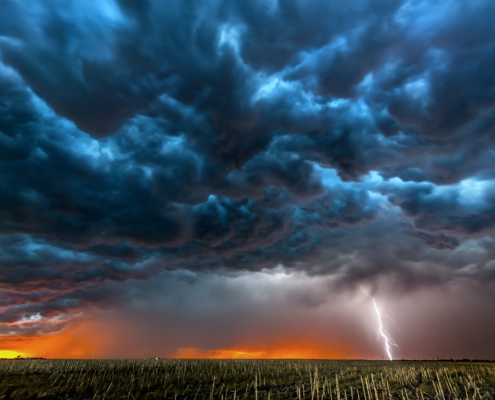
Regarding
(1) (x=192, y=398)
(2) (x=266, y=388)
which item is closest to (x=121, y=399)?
(1) (x=192, y=398)

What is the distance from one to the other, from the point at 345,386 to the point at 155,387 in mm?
20713

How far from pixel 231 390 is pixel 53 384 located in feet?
64.8

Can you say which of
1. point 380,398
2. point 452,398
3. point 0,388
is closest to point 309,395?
point 380,398

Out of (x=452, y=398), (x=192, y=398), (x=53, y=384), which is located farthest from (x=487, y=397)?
(x=53, y=384)

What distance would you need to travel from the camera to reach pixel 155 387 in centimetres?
2952

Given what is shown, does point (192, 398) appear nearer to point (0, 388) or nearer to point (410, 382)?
point (0, 388)

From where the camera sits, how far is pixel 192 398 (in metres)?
23.8

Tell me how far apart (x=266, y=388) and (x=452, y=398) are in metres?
16.8

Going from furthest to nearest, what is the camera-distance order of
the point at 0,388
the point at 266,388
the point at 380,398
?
the point at 266,388 → the point at 0,388 → the point at 380,398

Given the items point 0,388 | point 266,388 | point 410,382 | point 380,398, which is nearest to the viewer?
point 380,398

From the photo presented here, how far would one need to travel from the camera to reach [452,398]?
2336cm

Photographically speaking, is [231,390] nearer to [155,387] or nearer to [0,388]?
[155,387]

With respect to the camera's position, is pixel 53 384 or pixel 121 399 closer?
pixel 121 399

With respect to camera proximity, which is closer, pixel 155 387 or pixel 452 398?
pixel 452 398
